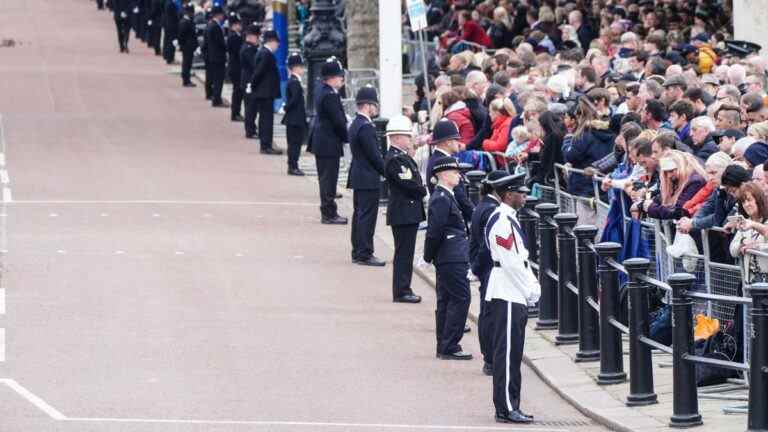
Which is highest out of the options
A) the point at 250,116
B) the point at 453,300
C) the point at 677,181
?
the point at 677,181

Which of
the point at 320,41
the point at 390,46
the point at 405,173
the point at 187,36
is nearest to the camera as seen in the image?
the point at 405,173

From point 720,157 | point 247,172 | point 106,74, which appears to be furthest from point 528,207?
point 106,74

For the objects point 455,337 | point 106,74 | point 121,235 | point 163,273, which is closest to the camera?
point 455,337

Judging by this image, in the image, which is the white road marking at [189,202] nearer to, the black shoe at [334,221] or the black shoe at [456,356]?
the black shoe at [334,221]

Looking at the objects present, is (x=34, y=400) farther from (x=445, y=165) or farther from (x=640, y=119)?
(x=640, y=119)

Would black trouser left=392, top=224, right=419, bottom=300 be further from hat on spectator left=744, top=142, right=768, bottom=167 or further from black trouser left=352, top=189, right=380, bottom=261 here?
hat on spectator left=744, top=142, right=768, bottom=167

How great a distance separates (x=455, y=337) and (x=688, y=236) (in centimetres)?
238

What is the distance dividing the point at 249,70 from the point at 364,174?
12.2 metres

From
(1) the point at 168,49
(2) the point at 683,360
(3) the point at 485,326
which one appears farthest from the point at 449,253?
(1) the point at 168,49

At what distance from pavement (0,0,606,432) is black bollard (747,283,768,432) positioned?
58.5 inches

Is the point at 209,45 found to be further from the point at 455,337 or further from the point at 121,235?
the point at 455,337

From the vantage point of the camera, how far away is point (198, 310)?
17.0m

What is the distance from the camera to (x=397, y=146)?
56.5 feet

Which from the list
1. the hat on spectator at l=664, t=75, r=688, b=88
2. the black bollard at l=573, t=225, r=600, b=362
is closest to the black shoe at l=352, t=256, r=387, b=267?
the hat on spectator at l=664, t=75, r=688, b=88
